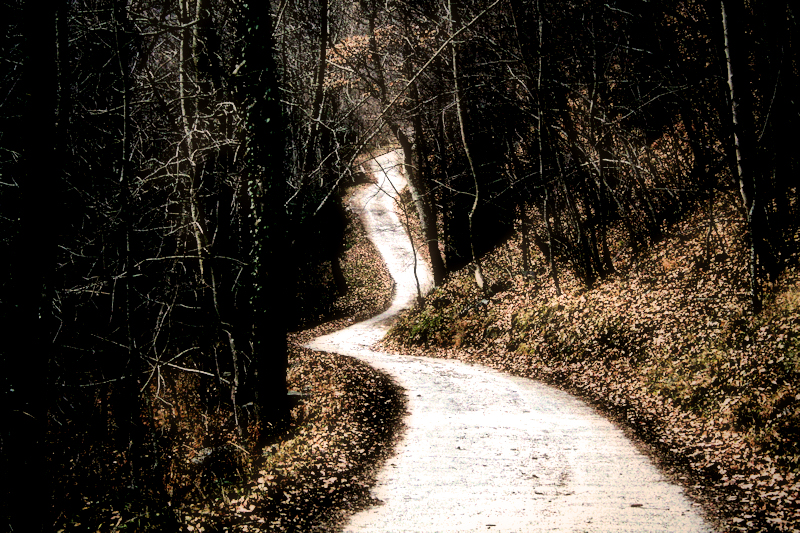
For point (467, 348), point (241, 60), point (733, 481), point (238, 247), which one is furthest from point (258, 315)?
point (467, 348)

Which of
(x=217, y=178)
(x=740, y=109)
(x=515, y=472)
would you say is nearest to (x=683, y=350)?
(x=740, y=109)

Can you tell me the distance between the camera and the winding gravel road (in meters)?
5.84

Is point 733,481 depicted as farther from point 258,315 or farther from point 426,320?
point 426,320

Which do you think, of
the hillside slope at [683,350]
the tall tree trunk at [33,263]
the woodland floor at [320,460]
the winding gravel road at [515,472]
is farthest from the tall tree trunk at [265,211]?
the hillside slope at [683,350]

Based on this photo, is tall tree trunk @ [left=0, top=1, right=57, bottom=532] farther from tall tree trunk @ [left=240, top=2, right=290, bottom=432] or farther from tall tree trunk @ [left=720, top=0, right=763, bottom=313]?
tall tree trunk @ [left=720, top=0, right=763, bottom=313]

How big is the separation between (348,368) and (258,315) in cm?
619

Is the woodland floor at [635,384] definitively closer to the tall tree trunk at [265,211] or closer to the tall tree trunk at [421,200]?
the tall tree trunk at [265,211]

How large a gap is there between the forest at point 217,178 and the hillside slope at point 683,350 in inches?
20.7

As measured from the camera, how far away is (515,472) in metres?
7.17

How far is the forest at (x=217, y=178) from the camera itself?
5902 mm

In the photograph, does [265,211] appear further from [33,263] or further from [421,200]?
[421,200]

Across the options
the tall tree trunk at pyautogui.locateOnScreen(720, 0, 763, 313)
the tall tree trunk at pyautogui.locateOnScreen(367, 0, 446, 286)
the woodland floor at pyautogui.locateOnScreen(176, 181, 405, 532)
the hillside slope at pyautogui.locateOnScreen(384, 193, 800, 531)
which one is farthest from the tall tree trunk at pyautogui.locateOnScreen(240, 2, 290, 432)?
the tall tree trunk at pyautogui.locateOnScreen(367, 0, 446, 286)

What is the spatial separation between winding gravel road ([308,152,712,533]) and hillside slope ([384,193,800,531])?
19.7 inches

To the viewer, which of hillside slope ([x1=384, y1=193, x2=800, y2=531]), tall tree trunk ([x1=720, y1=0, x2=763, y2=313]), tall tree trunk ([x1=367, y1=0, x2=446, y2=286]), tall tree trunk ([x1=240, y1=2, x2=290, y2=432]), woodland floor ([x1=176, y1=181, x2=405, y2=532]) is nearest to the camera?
woodland floor ([x1=176, y1=181, x2=405, y2=532])
